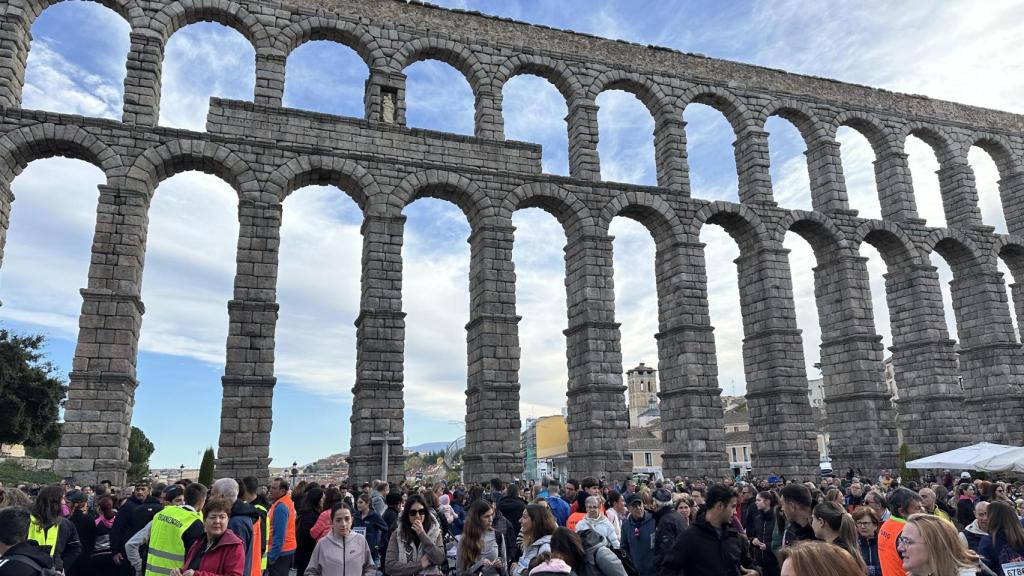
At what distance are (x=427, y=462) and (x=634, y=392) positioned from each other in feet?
162

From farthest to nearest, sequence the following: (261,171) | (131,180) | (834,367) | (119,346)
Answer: (834,367) → (261,171) → (131,180) → (119,346)

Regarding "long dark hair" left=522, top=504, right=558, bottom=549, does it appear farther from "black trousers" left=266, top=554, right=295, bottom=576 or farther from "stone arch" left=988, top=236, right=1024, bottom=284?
"stone arch" left=988, top=236, right=1024, bottom=284

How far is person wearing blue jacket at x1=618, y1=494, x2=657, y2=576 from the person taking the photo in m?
8.18

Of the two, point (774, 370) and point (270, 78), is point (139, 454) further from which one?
point (774, 370)

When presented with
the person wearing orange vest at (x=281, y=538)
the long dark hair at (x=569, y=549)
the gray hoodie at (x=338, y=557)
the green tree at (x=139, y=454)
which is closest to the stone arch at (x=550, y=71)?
the person wearing orange vest at (x=281, y=538)

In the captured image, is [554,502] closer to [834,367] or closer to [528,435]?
[834,367]

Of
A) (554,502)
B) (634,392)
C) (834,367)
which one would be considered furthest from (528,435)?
(554,502)

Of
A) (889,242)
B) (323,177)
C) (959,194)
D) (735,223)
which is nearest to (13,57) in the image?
(323,177)

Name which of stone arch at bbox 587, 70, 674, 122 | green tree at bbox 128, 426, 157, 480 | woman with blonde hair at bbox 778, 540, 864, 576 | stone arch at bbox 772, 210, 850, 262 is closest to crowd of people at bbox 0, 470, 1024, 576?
woman with blonde hair at bbox 778, 540, 864, 576

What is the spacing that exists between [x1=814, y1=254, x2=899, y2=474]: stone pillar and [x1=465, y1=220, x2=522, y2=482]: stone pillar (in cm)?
1268

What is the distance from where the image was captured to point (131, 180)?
60.5 feet

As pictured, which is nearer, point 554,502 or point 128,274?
point 554,502

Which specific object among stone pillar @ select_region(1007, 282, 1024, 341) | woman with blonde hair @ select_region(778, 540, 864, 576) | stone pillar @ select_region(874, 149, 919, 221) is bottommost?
woman with blonde hair @ select_region(778, 540, 864, 576)

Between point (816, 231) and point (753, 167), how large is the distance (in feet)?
11.6
